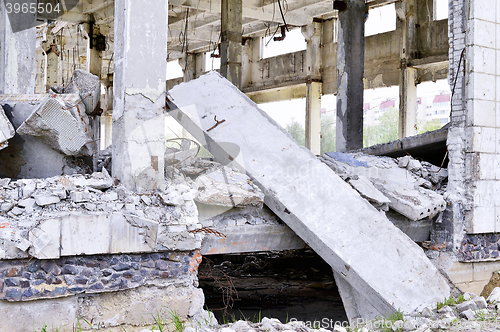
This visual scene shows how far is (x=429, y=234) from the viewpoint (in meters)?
6.52

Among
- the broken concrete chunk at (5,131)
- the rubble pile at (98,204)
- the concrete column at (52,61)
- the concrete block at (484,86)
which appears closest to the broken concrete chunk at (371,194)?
the rubble pile at (98,204)

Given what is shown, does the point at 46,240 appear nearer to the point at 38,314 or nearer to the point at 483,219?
the point at 38,314

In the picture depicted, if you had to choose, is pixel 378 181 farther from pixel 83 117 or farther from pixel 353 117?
pixel 83 117

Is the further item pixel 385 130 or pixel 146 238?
pixel 385 130

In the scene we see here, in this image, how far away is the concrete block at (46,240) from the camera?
12.3 feet

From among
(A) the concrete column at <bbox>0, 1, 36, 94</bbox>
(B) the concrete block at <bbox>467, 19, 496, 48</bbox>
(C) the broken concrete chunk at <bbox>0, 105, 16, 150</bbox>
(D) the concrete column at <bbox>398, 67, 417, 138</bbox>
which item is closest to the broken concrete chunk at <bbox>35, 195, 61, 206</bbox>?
(C) the broken concrete chunk at <bbox>0, 105, 16, 150</bbox>

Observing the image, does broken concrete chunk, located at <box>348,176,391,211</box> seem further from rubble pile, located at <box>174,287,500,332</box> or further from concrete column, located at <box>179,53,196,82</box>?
concrete column, located at <box>179,53,196,82</box>

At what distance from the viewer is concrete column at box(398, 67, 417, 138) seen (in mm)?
13352

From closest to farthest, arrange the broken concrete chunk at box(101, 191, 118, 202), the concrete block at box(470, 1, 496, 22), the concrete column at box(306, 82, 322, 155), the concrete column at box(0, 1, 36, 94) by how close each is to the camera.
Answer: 1. the broken concrete chunk at box(101, 191, 118, 202)
2. the concrete block at box(470, 1, 496, 22)
3. the concrete column at box(0, 1, 36, 94)
4. the concrete column at box(306, 82, 322, 155)

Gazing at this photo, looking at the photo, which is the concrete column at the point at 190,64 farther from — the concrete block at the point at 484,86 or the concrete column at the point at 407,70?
the concrete block at the point at 484,86

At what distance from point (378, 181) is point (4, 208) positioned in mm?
4618

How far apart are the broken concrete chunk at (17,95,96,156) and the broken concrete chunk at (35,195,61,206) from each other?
1046 millimetres

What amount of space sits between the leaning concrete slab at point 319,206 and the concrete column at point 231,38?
5.57 m

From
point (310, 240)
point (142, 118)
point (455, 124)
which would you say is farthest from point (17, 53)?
point (455, 124)
